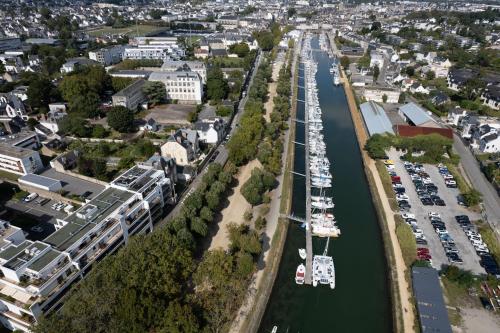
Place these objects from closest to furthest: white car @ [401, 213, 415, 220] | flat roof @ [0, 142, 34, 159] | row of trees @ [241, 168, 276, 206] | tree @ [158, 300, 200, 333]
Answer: tree @ [158, 300, 200, 333] → white car @ [401, 213, 415, 220] → row of trees @ [241, 168, 276, 206] → flat roof @ [0, 142, 34, 159]

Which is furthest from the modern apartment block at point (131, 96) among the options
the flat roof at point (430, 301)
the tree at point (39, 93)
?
the flat roof at point (430, 301)

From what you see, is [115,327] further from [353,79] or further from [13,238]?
[353,79]

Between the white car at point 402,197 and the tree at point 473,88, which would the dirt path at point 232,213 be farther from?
the tree at point 473,88

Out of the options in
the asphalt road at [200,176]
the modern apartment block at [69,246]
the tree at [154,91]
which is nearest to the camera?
the modern apartment block at [69,246]

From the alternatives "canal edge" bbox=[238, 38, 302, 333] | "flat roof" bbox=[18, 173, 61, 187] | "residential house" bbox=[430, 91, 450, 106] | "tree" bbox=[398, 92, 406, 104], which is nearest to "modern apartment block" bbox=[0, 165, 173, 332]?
"flat roof" bbox=[18, 173, 61, 187]

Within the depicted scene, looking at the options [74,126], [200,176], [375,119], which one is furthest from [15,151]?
[375,119]

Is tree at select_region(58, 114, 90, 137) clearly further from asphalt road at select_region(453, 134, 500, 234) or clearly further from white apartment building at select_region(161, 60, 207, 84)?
asphalt road at select_region(453, 134, 500, 234)

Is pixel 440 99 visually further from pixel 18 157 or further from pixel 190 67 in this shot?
pixel 18 157
